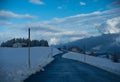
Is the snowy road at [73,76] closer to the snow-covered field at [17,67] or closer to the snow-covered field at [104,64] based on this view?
the snow-covered field at [17,67]

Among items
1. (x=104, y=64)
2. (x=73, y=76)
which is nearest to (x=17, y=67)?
(x=73, y=76)

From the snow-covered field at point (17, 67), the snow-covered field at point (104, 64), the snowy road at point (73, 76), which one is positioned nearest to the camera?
the snowy road at point (73, 76)

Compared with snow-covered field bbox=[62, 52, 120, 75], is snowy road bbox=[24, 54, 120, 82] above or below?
above

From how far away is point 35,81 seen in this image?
15.8 metres

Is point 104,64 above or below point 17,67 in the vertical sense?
below

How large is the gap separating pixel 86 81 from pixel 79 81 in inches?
16.5

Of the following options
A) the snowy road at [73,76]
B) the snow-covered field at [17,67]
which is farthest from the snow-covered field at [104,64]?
the snow-covered field at [17,67]

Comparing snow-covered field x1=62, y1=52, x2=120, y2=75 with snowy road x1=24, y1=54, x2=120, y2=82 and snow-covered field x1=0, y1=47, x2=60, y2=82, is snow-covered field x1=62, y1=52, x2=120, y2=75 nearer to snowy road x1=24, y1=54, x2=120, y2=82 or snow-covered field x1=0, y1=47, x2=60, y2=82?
snowy road x1=24, y1=54, x2=120, y2=82

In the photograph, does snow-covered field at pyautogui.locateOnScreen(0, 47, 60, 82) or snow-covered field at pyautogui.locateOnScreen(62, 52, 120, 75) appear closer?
snow-covered field at pyautogui.locateOnScreen(0, 47, 60, 82)

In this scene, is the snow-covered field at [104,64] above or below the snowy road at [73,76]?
below

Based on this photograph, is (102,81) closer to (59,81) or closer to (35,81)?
(59,81)

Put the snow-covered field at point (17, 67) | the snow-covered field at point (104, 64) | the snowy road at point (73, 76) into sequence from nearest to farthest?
the snowy road at point (73, 76), the snow-covered field at point (17, 67), the snow-covered field at point (104, 64)

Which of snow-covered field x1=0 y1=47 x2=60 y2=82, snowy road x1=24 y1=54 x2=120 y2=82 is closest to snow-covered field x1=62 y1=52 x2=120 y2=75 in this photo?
snowy road x1=24 y1=54 x2=120 y2=82

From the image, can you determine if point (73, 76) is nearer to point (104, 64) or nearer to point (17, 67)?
point (17, 67)
